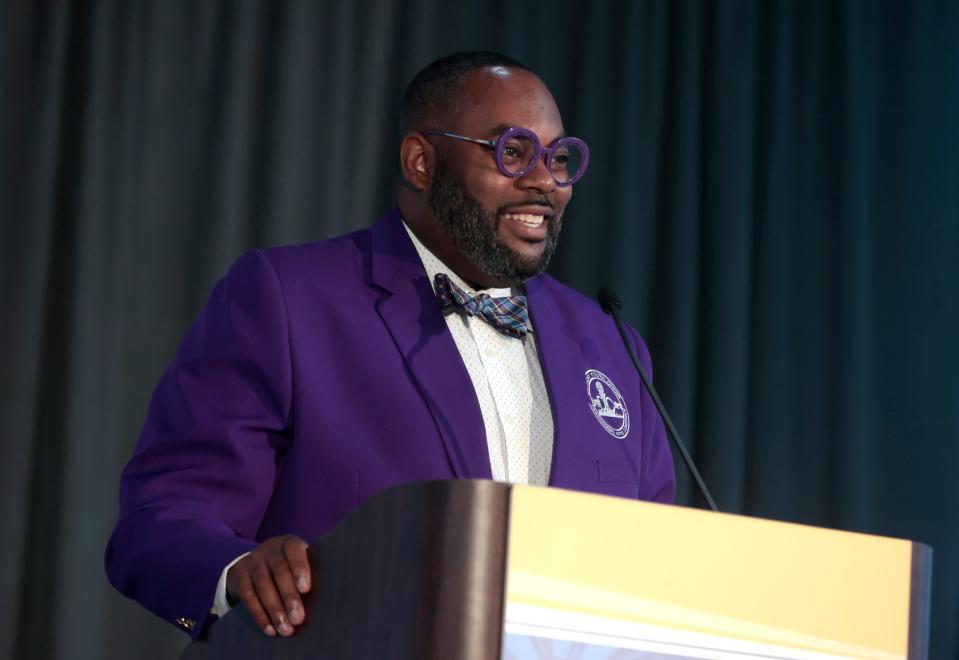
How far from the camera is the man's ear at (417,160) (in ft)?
7.55

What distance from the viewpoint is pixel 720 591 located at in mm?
1061

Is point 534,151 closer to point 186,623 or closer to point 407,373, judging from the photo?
point 407,373

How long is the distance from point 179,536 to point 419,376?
0.51 m

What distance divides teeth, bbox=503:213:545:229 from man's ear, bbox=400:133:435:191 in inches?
7.6

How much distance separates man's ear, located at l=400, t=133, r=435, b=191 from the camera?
90.7 inches

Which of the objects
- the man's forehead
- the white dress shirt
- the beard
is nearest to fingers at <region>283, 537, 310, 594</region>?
the white dress shirt

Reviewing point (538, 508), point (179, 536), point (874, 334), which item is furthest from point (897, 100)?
point (538, 508)

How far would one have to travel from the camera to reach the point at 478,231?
7.18ft

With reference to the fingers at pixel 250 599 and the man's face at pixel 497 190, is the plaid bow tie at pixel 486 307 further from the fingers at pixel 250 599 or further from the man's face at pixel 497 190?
the fingers at pixel 250 599

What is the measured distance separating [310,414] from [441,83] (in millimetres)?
774

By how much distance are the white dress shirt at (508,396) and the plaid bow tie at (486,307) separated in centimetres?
3

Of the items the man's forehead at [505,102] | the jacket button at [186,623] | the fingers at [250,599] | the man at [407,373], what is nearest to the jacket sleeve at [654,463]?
the man at [407,373]

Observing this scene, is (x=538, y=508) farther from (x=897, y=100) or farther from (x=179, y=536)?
(x=897, y=100)

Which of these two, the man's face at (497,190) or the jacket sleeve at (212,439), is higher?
the man's face at (497,190)
